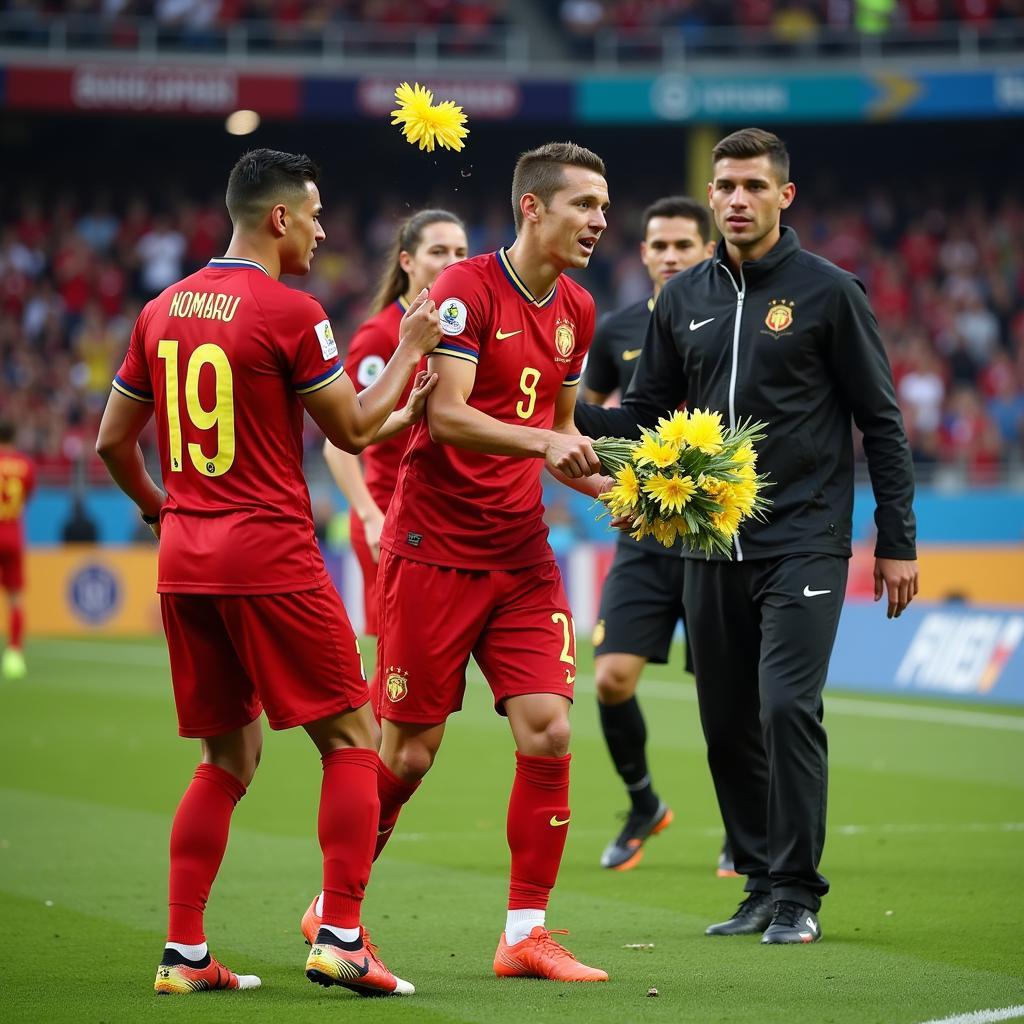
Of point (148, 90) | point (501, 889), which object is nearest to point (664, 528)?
point (501, 889)

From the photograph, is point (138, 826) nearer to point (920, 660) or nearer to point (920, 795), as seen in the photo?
→ point (920, 795)

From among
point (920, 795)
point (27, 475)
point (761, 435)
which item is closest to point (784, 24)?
point (27, 475)

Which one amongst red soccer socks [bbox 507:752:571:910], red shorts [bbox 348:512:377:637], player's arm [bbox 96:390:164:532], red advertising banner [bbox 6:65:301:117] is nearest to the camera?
player's arm [bbox 96:390:164:532]

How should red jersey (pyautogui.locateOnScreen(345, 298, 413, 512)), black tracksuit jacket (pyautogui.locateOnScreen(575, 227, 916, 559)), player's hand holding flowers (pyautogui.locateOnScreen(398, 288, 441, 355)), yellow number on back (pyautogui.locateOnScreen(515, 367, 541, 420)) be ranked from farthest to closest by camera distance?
red jersey (pyautogui.locateOnScreen(345, 298, 413, 512)) → black tracksuit jacket (pyautogui.locateOnScreen(575, 227, 916, 559)) → yellow number on back (pyautogui.locateOnScreen(515, 367, 541, 420)) → player's hand holding flowers (pyautogui.locateOnScreen(398, 288, 441, 355))

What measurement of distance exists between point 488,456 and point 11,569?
13.2 meters

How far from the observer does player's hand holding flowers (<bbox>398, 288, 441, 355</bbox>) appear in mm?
5684

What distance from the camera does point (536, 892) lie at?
578 centimetres

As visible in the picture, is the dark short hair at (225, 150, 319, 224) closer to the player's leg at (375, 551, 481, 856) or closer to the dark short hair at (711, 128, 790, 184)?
the player's leg at (375, 551, 481, 856)

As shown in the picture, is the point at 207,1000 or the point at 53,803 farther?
the point at 53,803

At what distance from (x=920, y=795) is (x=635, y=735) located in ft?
8.89

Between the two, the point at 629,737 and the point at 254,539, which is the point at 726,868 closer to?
the point at 629,737

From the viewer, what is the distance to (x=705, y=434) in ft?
19.1

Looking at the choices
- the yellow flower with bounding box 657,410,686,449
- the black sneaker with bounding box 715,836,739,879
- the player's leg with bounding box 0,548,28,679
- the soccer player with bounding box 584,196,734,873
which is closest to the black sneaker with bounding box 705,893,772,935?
the black sneaker with bounding box 715,836,739,879

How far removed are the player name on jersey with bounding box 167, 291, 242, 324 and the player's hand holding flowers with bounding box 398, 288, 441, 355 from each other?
614 mm
